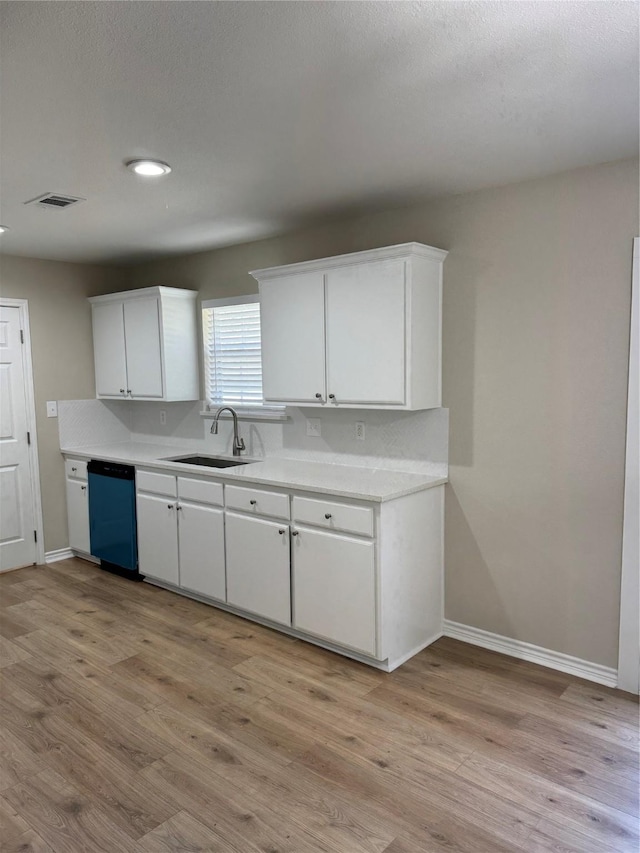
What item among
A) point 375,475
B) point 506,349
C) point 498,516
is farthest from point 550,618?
point 506,349

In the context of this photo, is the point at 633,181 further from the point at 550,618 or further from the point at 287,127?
the point at 550,618

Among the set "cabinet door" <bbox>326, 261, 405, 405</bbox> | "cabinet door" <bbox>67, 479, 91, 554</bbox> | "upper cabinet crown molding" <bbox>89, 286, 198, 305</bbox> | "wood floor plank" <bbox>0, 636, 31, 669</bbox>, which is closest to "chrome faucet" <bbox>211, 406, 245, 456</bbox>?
"upper cabinet crown molding" <bbox>89, 286, 198, 305</bbox>

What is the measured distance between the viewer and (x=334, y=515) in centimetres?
309

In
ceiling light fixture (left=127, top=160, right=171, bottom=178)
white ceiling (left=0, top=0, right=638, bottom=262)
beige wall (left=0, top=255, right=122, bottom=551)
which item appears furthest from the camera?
beige wall (left=0, top=255, right=122, bottom=551)

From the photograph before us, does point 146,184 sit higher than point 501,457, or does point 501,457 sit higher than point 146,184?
point 146,184

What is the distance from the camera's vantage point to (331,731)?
2568 millimetres

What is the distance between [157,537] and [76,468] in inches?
45.1

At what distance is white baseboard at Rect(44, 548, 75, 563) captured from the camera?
4.92 metres

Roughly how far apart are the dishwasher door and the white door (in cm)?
53

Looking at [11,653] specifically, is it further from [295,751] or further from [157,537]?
[295,751]

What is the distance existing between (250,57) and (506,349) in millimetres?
1883

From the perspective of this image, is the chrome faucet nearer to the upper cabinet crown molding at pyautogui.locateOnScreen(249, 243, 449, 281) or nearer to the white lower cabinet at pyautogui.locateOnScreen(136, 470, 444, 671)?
the white lower cabinet at pyautogui.locateOnScreen(136, 470, 444, 671)

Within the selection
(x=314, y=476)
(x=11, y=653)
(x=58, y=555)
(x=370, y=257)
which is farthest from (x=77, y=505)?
(x=370, y=257)

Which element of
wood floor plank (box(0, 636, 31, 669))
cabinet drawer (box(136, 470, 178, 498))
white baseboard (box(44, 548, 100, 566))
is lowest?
wood floor plank (box(0, 636, 31, 669))
